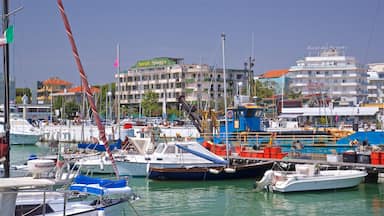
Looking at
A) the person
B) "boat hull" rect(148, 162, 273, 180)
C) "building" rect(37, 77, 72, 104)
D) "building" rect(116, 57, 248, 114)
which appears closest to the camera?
"boat hull" rect(148, 162, 273, 180)

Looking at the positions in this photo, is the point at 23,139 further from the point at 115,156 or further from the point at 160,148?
the point at 160,148

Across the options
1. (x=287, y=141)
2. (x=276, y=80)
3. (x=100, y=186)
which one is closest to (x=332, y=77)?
(x=276, y=80)

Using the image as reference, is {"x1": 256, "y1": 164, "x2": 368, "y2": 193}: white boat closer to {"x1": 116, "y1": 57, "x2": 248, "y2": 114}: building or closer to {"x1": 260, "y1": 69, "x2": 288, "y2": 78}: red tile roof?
{"x1": 116, "y1": 57, "x2": 248, "y2": 114}: building

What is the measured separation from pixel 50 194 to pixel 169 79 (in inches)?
4631

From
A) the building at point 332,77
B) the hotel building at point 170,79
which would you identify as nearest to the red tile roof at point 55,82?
the hotel building at point 170,79

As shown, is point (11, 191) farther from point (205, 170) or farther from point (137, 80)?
point (137, 80)

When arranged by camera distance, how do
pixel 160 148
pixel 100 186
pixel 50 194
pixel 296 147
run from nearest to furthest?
pixel 50 194
pixel 100 186
pixel 160 148
pixel 296 147

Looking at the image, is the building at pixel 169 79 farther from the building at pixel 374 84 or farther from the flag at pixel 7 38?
the flag at pixel 7 38

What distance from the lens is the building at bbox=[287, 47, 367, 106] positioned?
429 ft

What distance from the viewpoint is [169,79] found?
13350cm

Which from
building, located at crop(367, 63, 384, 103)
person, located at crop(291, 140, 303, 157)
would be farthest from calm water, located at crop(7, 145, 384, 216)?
building, located at crop(367, 63, 384, 103)

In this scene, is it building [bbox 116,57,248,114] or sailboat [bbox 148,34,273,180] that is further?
building [bbox 116,57,248,114]

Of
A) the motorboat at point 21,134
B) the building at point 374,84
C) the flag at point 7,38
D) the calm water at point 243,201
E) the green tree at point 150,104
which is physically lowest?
the calm water at point 243,201

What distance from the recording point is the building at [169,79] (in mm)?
128875
